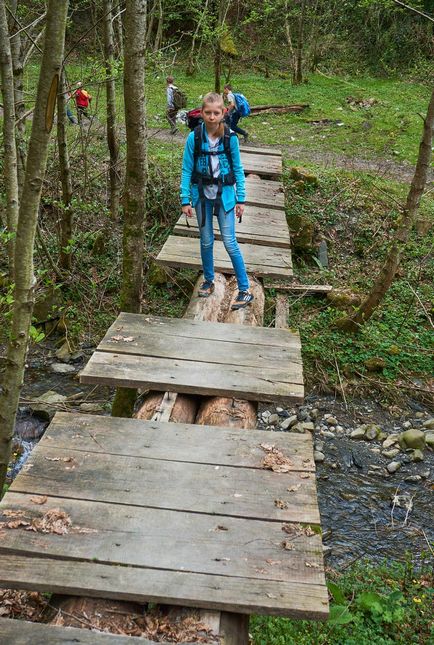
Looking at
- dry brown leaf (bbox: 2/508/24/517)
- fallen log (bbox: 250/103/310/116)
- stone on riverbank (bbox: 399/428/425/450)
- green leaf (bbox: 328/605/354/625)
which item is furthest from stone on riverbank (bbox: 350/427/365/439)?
fallen log (bbox: 250/103/310/116)

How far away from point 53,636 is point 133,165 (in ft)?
10.1

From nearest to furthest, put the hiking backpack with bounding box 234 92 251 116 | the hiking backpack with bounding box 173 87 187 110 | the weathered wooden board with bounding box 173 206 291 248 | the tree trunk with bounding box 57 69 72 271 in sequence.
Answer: the weathered wooden board with bounding box 173 206 291 248
the tree trunk with bounding box 57 69 72 271
the hiking backpack with bounding box 234 92 251 116
the hiking backpack with bounding box 173 87 187 110

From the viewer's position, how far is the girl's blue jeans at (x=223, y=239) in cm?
514

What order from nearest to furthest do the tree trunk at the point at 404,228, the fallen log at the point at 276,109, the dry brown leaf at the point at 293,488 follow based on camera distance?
the dry brown leaf at the point at 293,488
the tree trunk at the point at 404,228
the fallen log at the point at 276,109

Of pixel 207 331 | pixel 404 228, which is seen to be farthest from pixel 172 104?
pixel 207 331

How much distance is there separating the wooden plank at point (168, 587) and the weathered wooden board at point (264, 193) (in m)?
6.54

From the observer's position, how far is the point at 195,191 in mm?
5055

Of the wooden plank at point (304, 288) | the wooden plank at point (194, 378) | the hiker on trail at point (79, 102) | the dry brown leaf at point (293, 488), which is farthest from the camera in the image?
the wooden plank at point (304, 288)

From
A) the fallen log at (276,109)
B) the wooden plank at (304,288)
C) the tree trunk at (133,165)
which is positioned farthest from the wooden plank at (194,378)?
the fallen log at (276,109)

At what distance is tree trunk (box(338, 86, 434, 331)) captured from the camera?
6547 mm

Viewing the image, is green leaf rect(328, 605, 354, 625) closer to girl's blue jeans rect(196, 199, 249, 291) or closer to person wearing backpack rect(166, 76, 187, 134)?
girl's blue jeans rect(196, 199, 249, 291)

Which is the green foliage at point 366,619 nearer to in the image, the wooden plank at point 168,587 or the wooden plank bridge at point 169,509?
the wooden plank bridge at point 169,509

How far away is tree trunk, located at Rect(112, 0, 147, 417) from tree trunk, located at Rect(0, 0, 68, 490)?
3.70 ft

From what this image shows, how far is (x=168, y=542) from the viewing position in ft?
8.68
